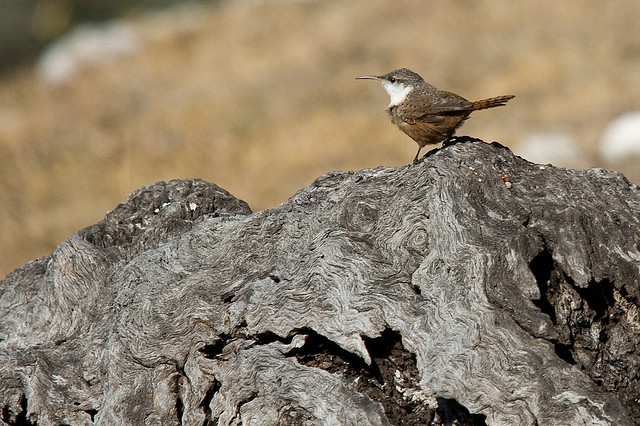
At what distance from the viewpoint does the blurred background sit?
15727 mm

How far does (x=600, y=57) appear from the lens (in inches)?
767

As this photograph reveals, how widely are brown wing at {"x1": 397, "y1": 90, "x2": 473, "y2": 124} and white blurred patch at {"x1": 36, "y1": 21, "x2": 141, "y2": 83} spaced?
1967 cm

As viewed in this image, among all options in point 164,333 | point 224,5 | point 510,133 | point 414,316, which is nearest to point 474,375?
point 414,316

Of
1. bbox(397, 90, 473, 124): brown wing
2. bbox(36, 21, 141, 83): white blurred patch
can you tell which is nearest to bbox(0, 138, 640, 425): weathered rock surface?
bbox(397, 90, 473, 124): brown wing

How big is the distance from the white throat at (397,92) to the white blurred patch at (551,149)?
248 inches

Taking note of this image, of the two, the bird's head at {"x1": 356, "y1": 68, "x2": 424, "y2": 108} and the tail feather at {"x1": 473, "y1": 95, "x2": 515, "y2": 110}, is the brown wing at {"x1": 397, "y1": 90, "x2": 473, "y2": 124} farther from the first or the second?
the bird's head at {"x1": 356, "y1": 68, "x2": 424, "y2": 108}

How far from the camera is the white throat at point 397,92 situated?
705cm

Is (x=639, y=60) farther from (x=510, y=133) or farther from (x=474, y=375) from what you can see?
(x=474, y=375)

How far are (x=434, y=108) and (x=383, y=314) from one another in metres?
2.35

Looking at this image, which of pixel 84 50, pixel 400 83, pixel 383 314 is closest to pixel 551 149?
pixel 400 83

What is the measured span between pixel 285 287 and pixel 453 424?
131 centimetres

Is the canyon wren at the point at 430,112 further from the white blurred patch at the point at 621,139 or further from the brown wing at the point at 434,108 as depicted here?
the white blurred patch at the point at 621,139

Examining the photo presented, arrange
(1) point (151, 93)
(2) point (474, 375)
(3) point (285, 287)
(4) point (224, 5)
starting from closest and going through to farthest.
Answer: (2) point (474, 375), (3) point (285, 287), (1) point (151, 93), (4) point (224, 5)

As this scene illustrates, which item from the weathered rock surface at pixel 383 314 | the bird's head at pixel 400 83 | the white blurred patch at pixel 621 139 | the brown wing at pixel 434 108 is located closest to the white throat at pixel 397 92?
the bird's head at pixel 400 83
